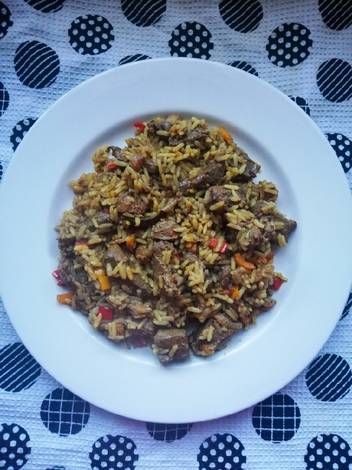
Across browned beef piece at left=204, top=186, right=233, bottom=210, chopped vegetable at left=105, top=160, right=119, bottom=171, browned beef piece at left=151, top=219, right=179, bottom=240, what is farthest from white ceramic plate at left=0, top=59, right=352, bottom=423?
browned beef piece at left=151, top=219, right=179, bottom=240

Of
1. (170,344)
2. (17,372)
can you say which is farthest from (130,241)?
(17,372)

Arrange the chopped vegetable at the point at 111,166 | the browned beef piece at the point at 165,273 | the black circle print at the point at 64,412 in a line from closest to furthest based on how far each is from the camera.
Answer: the browned beef piece at the point at 165,273 → the chopped vegetable at the point at 111,166 → the black circle print at the point at 64,412

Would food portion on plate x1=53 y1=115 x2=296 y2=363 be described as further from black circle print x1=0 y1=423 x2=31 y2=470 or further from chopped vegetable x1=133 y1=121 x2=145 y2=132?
black circle print x1=0 y1=423 x2=31 y2=470

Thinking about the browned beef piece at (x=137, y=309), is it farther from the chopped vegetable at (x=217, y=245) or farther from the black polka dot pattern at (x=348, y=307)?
the black polka dot pattern at (x=348, y=307)

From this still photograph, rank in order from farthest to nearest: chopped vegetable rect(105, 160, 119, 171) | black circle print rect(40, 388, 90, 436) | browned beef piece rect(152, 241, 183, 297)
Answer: black circle print rect(40, 388, 90, 436)
chopped vegetable rect(105, 160, 119, 171)
browned beef piece rect(152, 241, 183, 297)

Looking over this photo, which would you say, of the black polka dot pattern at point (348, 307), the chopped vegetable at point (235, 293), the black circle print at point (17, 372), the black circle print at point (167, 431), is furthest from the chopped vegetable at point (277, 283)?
the black circle print at point (17, 372)

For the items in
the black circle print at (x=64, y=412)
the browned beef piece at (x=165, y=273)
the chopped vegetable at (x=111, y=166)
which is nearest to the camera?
the browned beef piece at (x=165, y=273)

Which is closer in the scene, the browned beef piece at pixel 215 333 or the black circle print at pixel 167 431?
the browned beef piece at pixel 215 333
